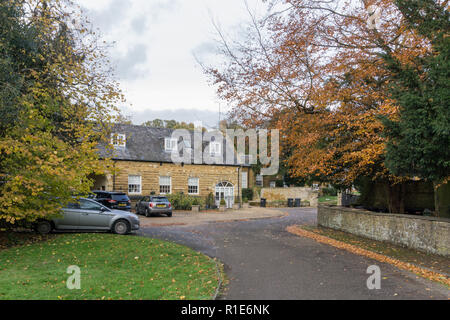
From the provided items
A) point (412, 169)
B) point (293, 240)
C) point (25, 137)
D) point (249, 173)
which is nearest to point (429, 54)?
point (412, 169)

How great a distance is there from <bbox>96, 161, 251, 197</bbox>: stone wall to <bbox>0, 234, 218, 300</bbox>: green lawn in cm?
1686

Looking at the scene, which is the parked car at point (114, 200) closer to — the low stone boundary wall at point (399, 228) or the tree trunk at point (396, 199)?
the low stone boundary wall at point (399, 228)

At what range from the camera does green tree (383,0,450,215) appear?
7.45 meters

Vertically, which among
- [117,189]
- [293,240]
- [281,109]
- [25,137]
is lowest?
[293,240]

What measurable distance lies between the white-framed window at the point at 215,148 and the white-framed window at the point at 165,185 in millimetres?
5807

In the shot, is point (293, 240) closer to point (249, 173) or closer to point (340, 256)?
point (340, 256)

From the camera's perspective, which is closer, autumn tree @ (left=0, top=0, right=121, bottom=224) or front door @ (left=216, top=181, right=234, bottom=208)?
autumn tree @ (left=0, top=0, right=121, bottom=224)

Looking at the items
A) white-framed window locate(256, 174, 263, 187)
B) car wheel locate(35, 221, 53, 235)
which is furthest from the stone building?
car wheel locate(35, 221, 53, 235)

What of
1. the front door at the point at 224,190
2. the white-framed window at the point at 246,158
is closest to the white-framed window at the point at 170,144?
the front door at the point at 224,190

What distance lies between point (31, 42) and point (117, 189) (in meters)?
18.3

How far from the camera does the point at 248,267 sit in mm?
8375

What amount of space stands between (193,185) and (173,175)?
2.33 m

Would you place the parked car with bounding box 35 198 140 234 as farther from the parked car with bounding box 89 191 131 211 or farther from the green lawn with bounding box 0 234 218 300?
the parked car with bounding box 89 191 131 211

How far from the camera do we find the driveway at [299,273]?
6211 millimetres
